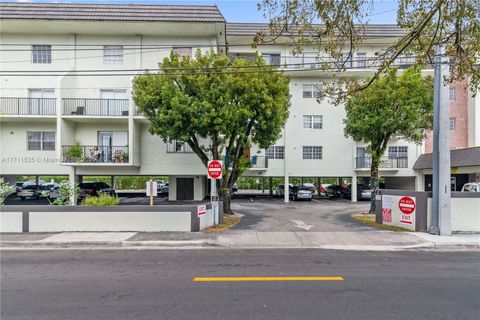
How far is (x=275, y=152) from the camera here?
85.2ft

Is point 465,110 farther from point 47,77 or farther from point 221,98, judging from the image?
point 47,77

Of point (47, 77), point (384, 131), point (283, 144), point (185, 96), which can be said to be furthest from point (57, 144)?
point (384, 131)

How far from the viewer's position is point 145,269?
7.12 metres

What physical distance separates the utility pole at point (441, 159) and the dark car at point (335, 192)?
1847cm

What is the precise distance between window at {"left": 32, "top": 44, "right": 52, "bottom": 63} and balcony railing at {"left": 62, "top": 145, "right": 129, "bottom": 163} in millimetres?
6041

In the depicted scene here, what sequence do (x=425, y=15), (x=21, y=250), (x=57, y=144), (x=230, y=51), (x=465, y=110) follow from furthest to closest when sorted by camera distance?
(x=465, y=110)
(x=230, y=51)
(x=57, y=144)
(x=21, y=250)
(x=425, y=15)

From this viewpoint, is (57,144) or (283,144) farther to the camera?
(283,144)

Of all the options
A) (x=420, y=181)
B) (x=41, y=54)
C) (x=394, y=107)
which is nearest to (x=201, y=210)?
(x=394, y=107)

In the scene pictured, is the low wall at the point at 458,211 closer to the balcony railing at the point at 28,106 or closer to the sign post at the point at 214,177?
the sign post at the point at 214,177

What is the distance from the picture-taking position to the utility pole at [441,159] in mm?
10922

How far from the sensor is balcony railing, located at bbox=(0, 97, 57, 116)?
19.6 m

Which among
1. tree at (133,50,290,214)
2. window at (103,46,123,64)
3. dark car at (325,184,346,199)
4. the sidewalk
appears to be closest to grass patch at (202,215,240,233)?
the sidewalk

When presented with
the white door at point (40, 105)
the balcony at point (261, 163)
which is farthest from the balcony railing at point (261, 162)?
the white door at point (40, 105)

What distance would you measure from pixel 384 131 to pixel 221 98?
8286 millimetres
